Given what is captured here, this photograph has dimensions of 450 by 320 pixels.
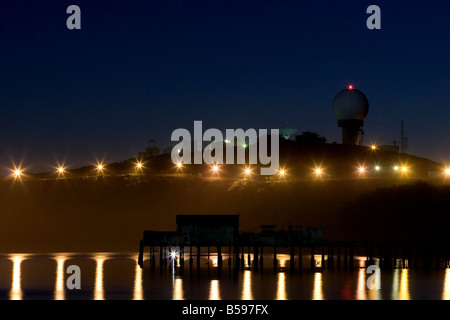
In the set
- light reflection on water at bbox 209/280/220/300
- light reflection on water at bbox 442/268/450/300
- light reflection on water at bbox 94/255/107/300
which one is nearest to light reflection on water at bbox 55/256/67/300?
light reflection on water at bbox 94/255/107/300

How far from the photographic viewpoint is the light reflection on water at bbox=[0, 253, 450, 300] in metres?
115

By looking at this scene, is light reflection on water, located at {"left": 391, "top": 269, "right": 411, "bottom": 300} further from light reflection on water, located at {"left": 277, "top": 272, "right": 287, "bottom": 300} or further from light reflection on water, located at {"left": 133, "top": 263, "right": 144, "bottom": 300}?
light reflection on water, located at {"left": 133, "top": 263, "right": 144, "bottom": 300}

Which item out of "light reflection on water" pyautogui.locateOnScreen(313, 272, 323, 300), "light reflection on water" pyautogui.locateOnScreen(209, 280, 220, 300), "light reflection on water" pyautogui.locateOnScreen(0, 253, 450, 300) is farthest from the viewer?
"light reflection on water" pyautogui.locateOnScreen(0, 253, 450, 300)

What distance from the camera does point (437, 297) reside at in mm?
113062

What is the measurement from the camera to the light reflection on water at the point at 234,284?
4525 inches

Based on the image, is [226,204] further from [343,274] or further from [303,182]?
[343,274]

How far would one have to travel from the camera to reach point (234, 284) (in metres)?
125

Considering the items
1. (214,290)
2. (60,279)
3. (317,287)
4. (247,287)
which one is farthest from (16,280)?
(317,287)

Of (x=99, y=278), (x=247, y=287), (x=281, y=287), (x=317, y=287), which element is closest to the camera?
(x=317, y=287)

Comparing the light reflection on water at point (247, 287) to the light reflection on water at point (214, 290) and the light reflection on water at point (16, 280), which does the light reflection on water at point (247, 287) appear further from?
the light reflection on water at point (16, 280)

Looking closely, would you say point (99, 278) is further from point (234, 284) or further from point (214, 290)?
point (214, 290)

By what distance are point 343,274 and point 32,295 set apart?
40.9 m

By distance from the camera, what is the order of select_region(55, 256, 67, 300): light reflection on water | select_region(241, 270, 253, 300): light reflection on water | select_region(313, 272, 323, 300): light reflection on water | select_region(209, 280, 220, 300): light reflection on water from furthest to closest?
select_region(55, 256, 67, 300): light reflection on water
select_region(241, 270, 253, 300): light reflection on water
select_region(313, 272, 323, 300): light reflection on water
select_region(209, 280, 220, 300): light reflection on water
